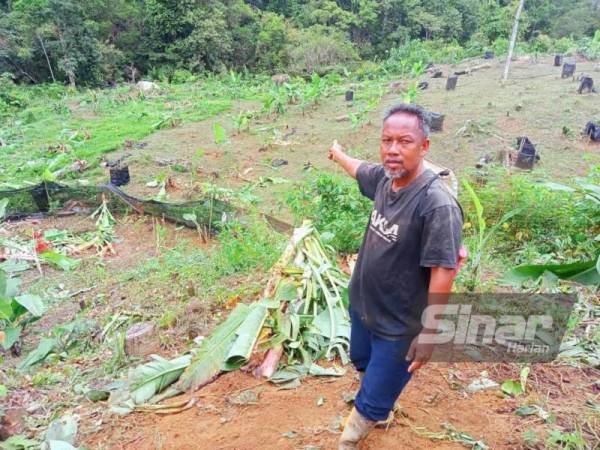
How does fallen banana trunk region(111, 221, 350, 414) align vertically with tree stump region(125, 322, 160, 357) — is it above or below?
above

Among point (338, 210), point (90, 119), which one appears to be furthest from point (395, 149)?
point (90, 119)

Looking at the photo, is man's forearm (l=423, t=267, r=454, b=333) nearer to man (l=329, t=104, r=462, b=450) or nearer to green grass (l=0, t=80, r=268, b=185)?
man (l=329, t=104, r=462, b=450)

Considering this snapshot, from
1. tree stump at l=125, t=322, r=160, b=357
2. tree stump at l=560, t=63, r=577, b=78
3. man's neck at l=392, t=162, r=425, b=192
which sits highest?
→ tree stump at l=560, t=63, r=577, b=78

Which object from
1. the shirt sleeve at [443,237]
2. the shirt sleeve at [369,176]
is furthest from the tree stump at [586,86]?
the shirt sleeve at [443,237]

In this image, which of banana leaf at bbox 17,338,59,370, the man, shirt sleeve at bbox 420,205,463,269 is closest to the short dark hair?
the man

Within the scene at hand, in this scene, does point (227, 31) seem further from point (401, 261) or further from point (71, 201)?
point (401, 261)

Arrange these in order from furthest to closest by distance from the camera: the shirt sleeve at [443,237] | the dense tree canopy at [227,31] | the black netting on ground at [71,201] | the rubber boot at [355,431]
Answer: the dense tree canopy at [227,31]
the black netting on ground at [71,201]
the rubber boot at [355,431]
the shirt sleeve at [443,237]

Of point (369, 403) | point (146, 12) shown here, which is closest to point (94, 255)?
point (369, 403)

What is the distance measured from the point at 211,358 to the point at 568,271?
1.97 metres

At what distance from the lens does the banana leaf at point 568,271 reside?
1.97 meters

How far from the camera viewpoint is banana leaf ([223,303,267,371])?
2.71m

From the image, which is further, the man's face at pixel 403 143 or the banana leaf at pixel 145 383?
the banana leaf at pixel 145 383

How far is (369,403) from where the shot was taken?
1.96 meters

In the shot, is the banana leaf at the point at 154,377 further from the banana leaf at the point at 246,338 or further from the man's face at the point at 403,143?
the man's face at the point at 403,143
